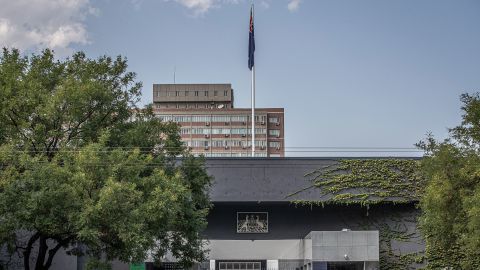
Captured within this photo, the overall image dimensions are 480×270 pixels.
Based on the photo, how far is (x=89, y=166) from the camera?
27.2m

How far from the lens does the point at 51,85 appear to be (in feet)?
102

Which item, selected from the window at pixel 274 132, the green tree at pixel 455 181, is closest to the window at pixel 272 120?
the window at pixel 274 132

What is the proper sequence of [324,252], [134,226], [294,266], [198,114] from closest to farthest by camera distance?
[134,226], [324,252], [294,266], [198,114]

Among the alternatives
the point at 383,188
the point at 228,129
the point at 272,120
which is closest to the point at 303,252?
the point at 383,188

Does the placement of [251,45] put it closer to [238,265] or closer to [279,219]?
[279,219]

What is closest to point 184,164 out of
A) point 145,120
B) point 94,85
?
point 145,120

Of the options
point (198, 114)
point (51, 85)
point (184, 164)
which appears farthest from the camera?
point (198, 114)

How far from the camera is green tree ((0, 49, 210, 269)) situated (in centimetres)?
2645

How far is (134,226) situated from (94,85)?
6548 mm

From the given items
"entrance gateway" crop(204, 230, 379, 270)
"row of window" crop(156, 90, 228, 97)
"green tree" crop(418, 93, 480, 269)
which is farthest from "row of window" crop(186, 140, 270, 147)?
"green tree" crop(418, 93, 480, 269)

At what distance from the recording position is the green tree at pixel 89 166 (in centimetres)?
2645

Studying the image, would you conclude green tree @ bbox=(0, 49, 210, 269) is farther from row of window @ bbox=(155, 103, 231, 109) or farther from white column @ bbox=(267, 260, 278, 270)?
row of window @ bbox=(155, 103, 231, 109)

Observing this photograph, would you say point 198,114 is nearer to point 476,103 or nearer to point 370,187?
point 370,187

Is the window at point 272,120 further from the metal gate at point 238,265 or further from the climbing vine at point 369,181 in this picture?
the climbing vine at point 369,181
